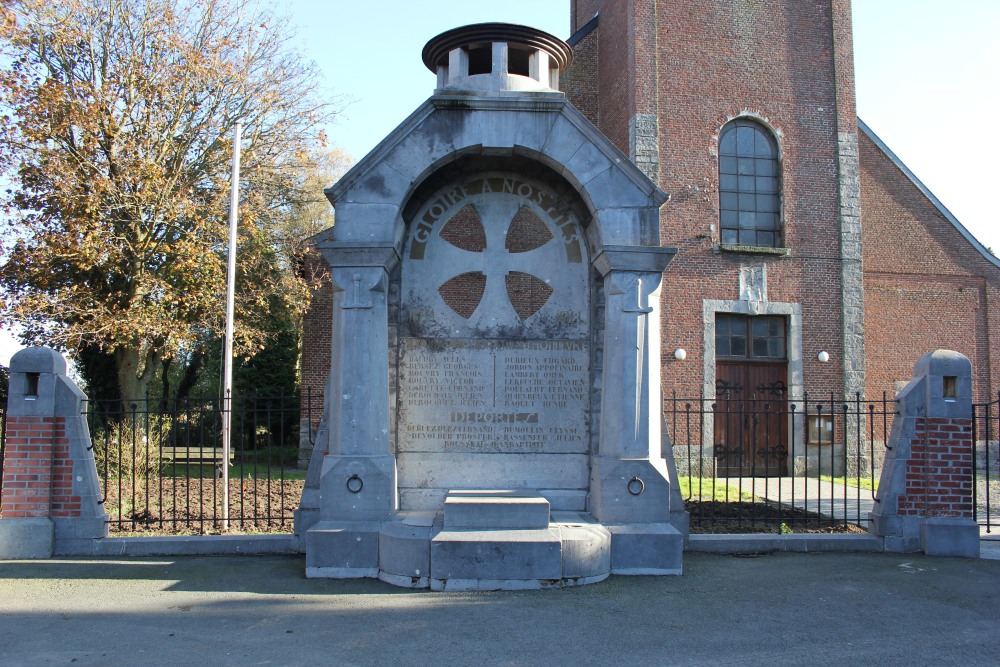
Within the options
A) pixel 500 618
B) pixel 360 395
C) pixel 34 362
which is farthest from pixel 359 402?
pixel 34 362

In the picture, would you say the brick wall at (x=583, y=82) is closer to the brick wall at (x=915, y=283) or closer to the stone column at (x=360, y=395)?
the brick wall at (x=915, y=283)

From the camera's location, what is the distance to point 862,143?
1909 cm

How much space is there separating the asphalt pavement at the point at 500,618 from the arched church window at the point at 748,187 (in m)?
12.1

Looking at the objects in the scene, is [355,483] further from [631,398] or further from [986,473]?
[986,473]

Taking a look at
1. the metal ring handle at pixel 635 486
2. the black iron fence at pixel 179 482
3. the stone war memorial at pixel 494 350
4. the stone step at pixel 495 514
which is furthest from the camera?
the black iron fence at pixel 179 482

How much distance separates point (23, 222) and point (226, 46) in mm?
5766

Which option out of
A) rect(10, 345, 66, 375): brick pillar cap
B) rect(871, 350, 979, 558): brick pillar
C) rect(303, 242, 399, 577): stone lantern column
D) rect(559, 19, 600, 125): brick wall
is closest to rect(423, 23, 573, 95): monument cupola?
rect(303, 242, 399, 577): stone lantern column

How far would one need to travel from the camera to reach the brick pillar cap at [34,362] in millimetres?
7211

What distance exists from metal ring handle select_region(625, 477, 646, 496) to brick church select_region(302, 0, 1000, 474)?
10744 mm

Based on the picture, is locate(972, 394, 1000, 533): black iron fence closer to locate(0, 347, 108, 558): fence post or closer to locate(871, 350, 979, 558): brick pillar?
locate(871, 350, 979, 558): brick pillar

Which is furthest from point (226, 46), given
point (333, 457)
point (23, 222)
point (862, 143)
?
point (862, 143)

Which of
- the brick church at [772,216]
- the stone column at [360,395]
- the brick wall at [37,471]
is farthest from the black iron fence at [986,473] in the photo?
the brick wall at [37,471]

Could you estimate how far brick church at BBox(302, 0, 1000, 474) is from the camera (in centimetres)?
1752

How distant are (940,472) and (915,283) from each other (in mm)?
12979
